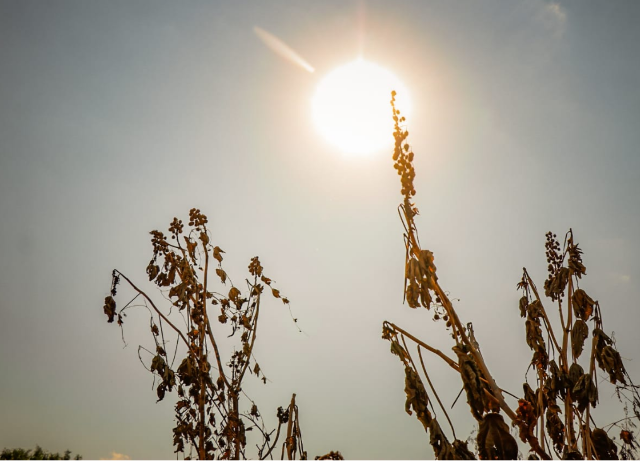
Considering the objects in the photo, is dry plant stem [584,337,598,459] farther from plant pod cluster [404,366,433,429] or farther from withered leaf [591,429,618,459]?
plant pod cluster [404,366,433,429]

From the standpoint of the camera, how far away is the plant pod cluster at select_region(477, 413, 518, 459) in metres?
2.16

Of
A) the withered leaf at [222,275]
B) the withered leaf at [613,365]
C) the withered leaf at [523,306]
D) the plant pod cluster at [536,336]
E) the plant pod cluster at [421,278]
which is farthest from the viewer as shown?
the withered leaf at [222,275]

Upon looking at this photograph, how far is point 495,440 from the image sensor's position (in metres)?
2.18

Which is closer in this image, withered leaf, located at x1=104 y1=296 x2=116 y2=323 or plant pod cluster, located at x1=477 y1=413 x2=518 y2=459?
plant pod cluster, located at x1=477 y1=413 x2=518 y2=459

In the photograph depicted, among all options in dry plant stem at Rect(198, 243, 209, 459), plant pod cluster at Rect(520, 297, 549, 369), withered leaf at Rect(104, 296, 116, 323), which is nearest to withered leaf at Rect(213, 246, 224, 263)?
dry plant stem at Rect(198, 243, 209, 459)

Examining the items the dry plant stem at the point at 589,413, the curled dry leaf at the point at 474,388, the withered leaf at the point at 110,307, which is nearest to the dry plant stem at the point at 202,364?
Answer: the withered leaf at the point at 110,307

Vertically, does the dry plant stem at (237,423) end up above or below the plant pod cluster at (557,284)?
below

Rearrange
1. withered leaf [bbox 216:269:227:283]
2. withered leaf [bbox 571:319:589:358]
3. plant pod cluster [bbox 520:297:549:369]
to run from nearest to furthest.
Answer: withered leaf [bbox 571:319:589:358]
plant pod cluster [bbox 520:297:549:369]
withered leaf [bbox 216:269:227:283]

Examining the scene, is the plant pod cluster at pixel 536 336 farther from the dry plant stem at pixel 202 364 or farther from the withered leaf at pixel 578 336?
the dry plant stem at pixel 202 364

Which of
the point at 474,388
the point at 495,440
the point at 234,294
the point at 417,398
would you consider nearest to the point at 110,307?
the point at 234,294

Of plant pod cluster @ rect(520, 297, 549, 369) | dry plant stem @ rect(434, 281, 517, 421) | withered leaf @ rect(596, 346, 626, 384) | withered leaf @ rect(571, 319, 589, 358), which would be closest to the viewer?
dry plant stem @ rect(434, 281, 517, 421)

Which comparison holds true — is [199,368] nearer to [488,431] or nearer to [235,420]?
[235,420]

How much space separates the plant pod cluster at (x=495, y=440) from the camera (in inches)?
85.2

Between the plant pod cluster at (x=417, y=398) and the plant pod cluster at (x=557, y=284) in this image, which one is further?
the plant pod cluster at (x=557, y=284)
